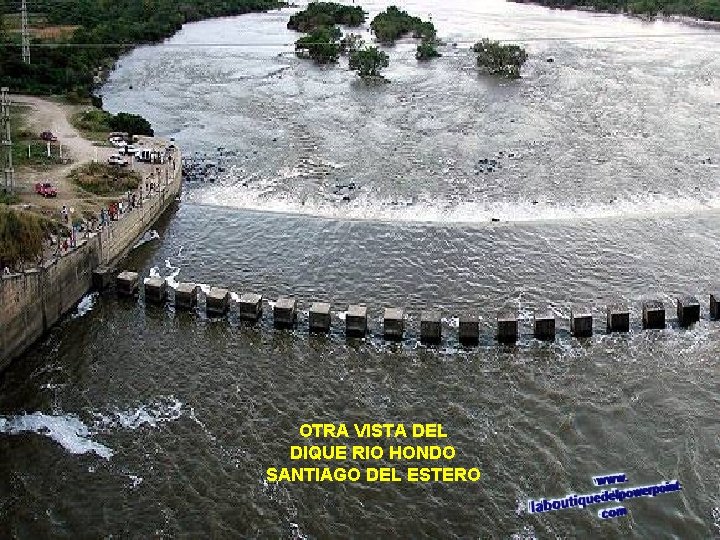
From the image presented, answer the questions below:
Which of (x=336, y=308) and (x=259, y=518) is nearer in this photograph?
(x=259, y=518)

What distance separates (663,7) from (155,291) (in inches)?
5060

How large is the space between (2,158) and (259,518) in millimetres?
36290

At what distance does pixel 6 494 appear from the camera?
1093 inches

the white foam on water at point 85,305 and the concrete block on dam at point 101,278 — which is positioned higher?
the concrete block on dam at point 101,278

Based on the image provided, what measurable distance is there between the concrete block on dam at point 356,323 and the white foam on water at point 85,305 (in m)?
11.8

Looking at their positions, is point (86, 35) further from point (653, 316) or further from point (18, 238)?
point (653, 316)

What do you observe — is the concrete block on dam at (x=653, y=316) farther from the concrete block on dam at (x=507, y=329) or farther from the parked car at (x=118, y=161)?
the parked car at (x=118, y=161)

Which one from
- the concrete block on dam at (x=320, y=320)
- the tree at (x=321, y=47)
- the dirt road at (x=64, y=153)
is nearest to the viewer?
the concrete block on dam at (x=320, y=320)

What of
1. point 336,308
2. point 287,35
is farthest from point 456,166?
point 287,35

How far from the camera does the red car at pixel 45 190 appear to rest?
1875 inches

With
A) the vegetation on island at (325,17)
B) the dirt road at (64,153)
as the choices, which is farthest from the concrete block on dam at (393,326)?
the vegetation on island at (325,17)

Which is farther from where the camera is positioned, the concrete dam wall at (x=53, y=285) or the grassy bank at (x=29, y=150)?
the grassy bank at (x=29, y=150)

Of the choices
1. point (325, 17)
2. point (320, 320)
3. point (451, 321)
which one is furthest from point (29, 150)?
point (325, 17)

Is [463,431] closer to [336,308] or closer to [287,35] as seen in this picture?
[336,308]
